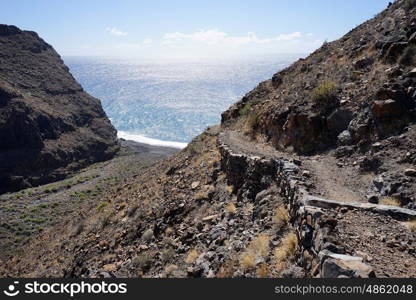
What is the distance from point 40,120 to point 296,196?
71.0 meters

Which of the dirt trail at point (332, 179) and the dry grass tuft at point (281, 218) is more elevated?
the dirt trail at point (332, 179)

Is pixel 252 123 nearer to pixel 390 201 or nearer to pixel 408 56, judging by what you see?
pixel 408 56

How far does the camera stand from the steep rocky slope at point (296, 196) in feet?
21.5

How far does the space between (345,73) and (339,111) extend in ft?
8.92

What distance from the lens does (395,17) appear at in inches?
651

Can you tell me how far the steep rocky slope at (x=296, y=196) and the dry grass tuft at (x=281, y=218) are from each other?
0.03 meters

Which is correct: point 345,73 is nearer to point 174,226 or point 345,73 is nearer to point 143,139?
point 174,226

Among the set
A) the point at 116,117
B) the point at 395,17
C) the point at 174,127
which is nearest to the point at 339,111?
the point at 395,17

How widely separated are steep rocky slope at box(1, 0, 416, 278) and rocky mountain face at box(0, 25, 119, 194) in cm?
4504

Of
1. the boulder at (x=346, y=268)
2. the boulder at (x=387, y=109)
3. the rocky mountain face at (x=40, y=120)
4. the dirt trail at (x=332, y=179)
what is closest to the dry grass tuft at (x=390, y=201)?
the dirt trail at (x=332, y=179)

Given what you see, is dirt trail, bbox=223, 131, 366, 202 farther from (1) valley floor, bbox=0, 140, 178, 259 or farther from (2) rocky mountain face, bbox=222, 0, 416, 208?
(1) valley floor, bbox=0, 140, 178, 259

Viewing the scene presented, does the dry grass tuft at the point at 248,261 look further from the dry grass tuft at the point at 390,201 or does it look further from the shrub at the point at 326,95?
the shrub at the point at 326,95

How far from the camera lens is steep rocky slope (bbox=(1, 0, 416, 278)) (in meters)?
6.56

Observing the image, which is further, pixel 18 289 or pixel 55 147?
pixel 55 147
